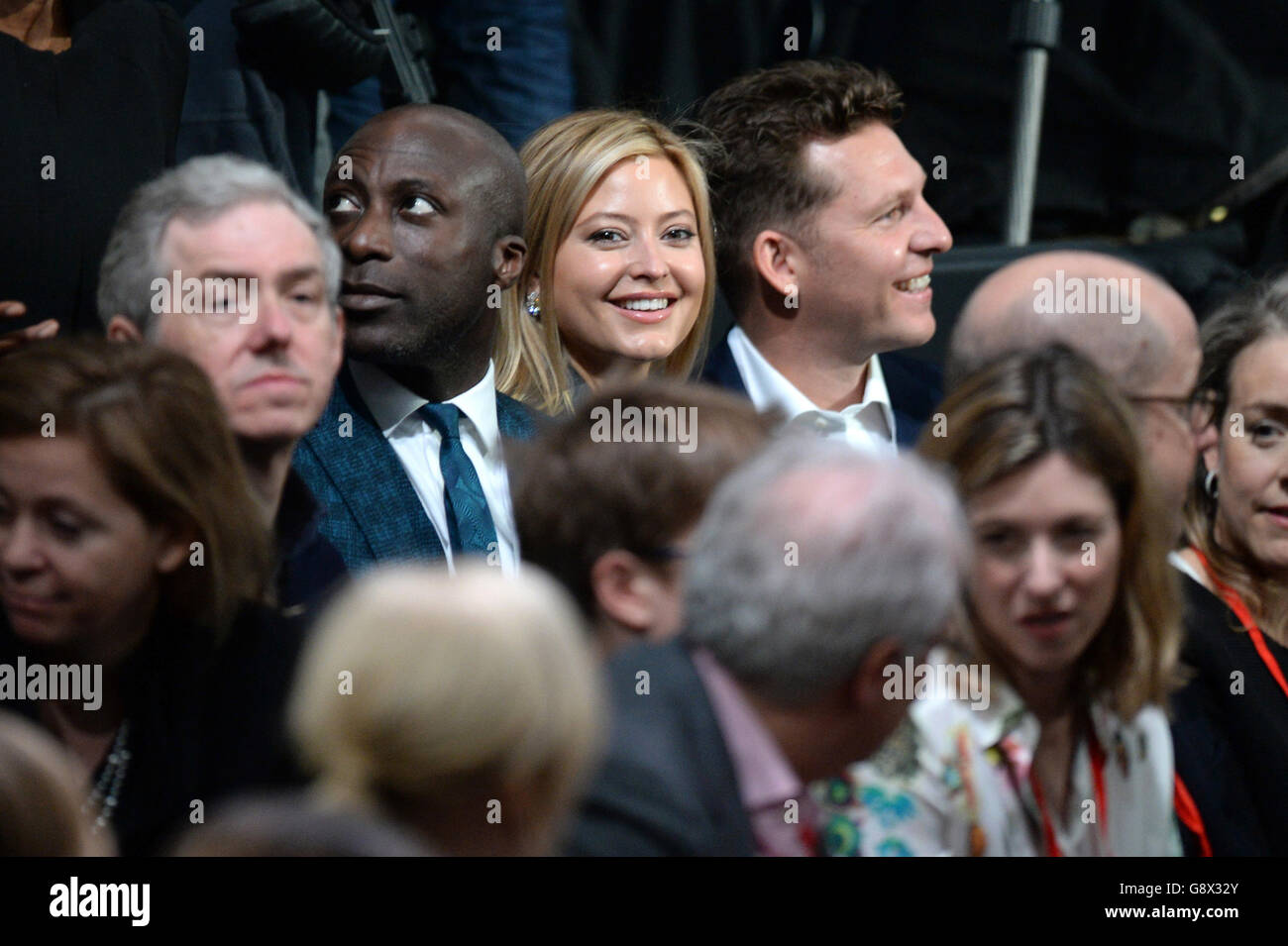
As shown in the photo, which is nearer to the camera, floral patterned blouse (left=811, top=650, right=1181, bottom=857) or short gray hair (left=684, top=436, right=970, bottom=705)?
short gray hair (left=684, top=436, right=970, bottom=705)

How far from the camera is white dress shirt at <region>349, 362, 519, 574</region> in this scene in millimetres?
2791

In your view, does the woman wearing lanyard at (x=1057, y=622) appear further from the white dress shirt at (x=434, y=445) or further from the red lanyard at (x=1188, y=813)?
the white dress shirt at (x=434, y=445)

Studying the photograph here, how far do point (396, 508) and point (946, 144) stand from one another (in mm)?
2532

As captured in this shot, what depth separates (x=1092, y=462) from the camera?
2365 millimetres

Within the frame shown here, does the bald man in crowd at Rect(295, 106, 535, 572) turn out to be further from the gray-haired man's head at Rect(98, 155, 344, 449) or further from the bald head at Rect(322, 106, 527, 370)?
the gray-haired man's head at Rect(98, 155, 344, 449)

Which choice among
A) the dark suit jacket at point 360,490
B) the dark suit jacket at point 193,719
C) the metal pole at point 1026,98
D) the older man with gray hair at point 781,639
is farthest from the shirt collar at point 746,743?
the metal pole at point 1026,98

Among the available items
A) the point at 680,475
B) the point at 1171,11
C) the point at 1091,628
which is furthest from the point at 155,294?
the point at 1171,11

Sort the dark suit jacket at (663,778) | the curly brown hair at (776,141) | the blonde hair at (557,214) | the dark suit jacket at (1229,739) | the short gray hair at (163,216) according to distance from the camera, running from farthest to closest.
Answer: the curly brown hair at (776,141) < the blonde hair at (557,214) < the dark suit jacket at (1229,739) < the short gray hair at (163,216) < the dark suit jacket at (663,778)

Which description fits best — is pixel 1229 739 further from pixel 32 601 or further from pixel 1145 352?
pixel 32 601

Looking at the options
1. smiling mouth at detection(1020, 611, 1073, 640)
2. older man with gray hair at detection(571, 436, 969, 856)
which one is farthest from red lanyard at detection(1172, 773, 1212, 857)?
older man with gray hair at detection(571, 436, 969, 856)

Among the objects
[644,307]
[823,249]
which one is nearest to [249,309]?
[644,307]

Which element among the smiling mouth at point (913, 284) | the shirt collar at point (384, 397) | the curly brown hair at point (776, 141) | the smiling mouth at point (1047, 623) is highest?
the curly brown hair at point (776, 141)

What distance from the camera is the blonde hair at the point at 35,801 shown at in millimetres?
1583

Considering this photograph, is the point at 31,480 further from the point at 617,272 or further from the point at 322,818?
the point at 617,272
